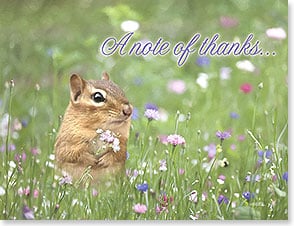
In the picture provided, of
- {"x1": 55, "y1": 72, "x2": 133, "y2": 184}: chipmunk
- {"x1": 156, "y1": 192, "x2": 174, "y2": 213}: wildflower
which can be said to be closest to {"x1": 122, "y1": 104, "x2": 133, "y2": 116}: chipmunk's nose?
{"x1": 55, "y1": 72, "x2": 133, "y2": 184}: chipmunk

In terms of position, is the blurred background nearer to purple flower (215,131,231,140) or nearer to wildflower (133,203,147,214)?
purple flower (215,131,231,140)

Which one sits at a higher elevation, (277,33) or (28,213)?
(277,33)

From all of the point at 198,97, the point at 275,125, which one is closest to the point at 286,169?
the point at 275,125

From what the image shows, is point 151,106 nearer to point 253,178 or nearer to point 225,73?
point 225,73

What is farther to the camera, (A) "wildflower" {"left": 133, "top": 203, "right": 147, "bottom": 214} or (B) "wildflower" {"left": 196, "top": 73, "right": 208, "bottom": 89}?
(B) "wildflower" {"left": 196, "top": 73, "right": 208, "bottom": 89}

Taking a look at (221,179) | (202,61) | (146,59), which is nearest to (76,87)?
(146,59)

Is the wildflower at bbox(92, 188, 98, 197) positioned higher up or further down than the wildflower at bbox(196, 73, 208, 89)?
further down

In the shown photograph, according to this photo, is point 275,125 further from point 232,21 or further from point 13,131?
point 13,131
